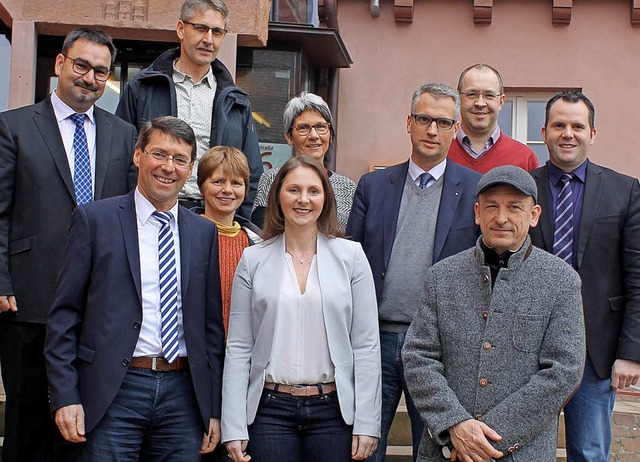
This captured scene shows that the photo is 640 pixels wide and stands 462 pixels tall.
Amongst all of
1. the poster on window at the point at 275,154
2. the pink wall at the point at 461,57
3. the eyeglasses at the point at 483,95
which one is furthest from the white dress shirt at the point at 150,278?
the pink wall at the point at 461,57

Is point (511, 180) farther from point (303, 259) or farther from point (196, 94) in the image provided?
point (196, 94)

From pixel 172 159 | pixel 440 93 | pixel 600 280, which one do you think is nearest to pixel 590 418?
pixel 600 280

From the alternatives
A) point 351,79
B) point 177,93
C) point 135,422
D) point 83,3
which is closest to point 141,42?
point 83,3

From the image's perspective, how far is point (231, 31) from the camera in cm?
769

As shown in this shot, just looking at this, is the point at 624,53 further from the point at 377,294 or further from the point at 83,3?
the point at 377,294

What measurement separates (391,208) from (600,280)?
107 centimetres

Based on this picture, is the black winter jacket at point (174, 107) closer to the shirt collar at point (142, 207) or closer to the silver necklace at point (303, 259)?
the silver necklace at point (303, 259)

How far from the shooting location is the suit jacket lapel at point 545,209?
149 inches

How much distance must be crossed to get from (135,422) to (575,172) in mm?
2428

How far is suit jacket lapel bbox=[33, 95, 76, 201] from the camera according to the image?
385cm

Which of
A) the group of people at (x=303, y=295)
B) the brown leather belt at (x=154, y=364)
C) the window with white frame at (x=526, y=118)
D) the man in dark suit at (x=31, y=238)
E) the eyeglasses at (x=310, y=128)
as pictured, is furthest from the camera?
the window with white frame at (x=526, y=118)

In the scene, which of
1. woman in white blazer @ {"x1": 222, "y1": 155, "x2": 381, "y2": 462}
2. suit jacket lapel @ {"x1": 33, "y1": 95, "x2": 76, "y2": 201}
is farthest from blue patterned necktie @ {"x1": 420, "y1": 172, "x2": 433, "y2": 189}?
suit jacket lapel @ {"x1": 33, "y1": 95, "x2": 76, "y2": 201}

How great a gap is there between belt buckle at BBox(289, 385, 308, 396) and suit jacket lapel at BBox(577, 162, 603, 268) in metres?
1.47

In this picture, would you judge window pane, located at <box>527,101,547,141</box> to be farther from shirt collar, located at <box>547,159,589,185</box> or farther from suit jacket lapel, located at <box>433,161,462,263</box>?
suit jacket lapel, located at <box>433,161,462,263</box>
